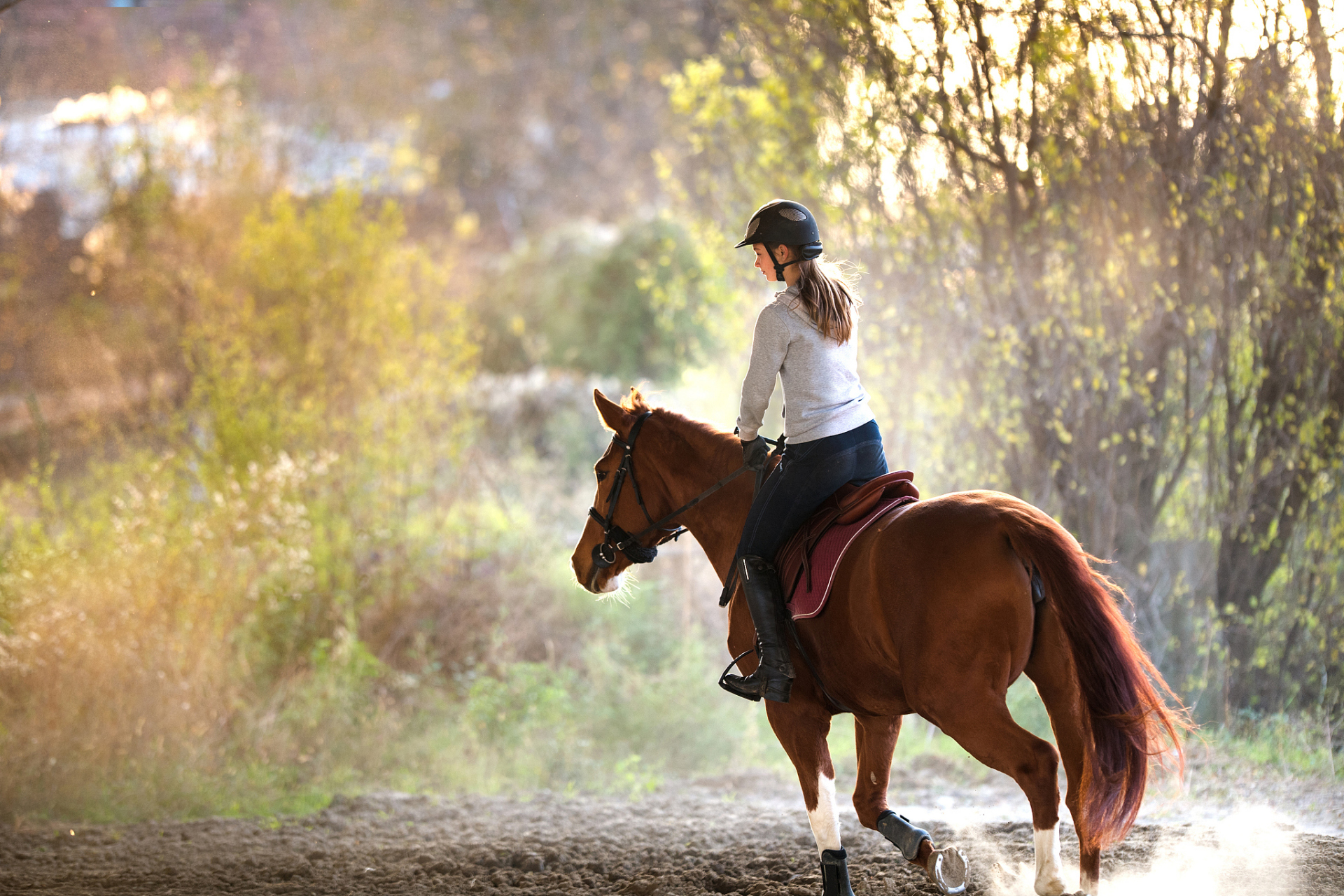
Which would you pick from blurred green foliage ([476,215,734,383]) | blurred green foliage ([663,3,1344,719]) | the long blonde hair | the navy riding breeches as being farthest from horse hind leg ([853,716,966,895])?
blurred green foliage ([476,215,734,383])

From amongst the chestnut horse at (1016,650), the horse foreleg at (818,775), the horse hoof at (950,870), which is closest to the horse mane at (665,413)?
the chestnut horse at (1016,650)

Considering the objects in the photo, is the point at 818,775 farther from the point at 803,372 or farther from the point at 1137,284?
the point at 1137,284

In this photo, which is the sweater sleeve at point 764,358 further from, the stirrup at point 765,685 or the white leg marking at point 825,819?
the white leg marking at point 825,819

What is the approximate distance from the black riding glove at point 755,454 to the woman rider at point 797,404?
0.15 metres

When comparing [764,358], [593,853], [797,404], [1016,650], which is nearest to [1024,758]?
[1016,650]

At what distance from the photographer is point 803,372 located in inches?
151

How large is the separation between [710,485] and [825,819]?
4.65ft

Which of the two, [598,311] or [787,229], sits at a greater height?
[598,311]

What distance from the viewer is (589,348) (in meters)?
16.6

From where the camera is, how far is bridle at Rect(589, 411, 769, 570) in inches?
175

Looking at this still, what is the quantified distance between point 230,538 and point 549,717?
2.88m

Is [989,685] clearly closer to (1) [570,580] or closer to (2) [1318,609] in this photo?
(2) [1318,609]

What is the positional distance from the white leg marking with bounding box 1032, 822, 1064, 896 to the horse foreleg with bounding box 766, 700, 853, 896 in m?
0.74

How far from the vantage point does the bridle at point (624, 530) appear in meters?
4.45
